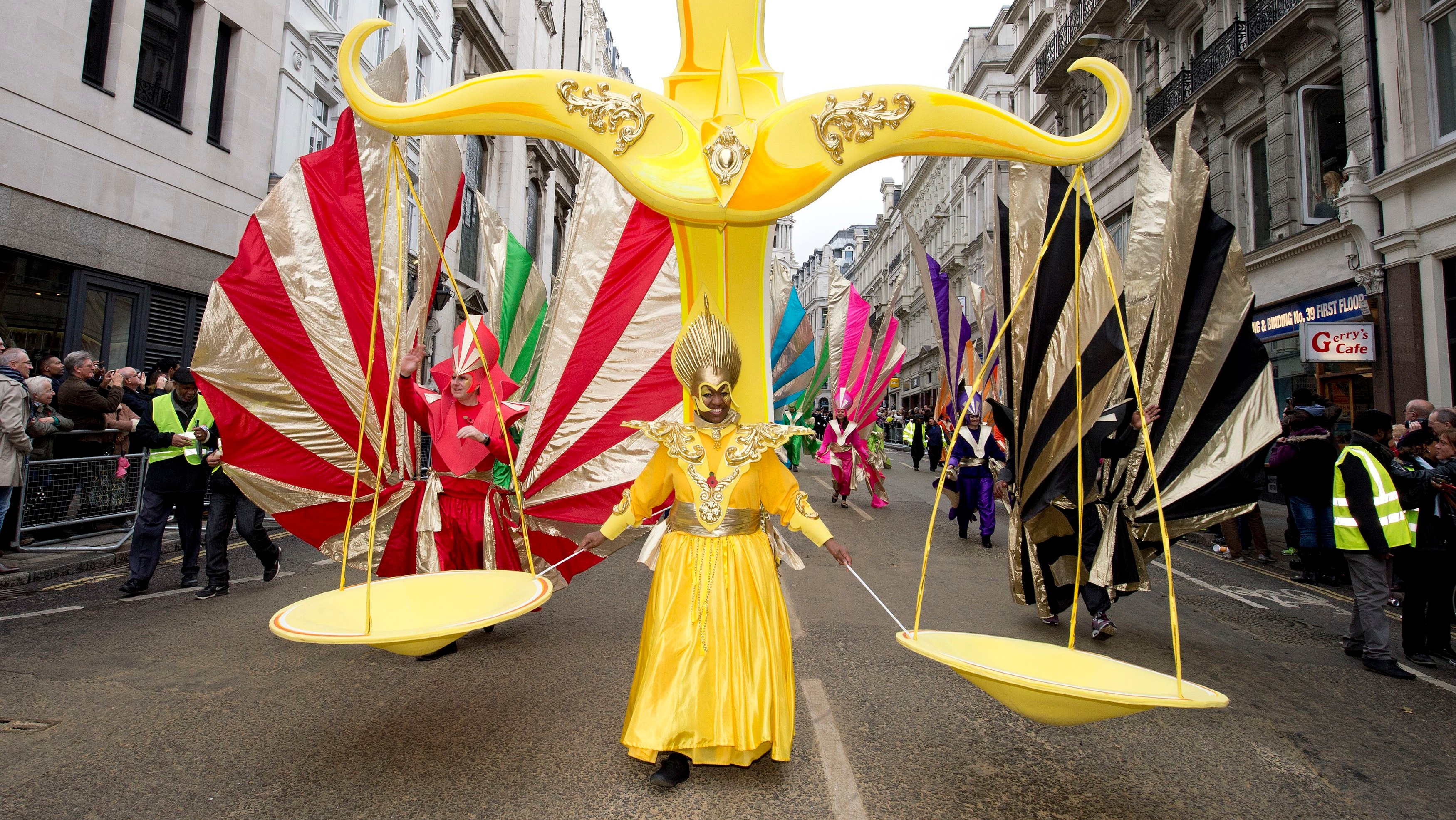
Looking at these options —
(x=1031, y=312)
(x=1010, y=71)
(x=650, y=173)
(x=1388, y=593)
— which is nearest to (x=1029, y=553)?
(x=1031, y=312)

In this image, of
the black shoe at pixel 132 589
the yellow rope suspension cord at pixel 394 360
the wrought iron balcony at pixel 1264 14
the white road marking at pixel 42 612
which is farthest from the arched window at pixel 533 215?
the yellow rope suspension cord at pixel 394 360

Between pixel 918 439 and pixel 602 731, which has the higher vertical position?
pixel 918 439

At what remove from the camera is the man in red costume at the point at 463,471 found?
4.24 m

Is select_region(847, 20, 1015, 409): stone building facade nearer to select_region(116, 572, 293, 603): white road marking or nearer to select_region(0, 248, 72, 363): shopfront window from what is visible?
select_region(0, 248, 72, 363): shopfront window

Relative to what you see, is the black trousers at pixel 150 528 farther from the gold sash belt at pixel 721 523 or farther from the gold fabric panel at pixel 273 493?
the gold sash belt at pixel 721 523

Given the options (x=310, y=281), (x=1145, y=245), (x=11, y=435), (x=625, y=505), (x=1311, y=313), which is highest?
(x=1311, y=313)

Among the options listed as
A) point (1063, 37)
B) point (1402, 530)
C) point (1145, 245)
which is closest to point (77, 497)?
point (1145, 245)

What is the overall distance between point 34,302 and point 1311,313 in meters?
19.7

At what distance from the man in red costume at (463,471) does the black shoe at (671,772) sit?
1.83m

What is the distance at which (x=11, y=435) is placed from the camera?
590cm

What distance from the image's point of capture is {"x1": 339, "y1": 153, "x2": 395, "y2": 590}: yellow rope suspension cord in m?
3.06

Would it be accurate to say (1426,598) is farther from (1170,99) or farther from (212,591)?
(1170,99)

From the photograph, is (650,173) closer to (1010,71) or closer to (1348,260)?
(1348,260)

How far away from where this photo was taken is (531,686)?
12.5 ft
